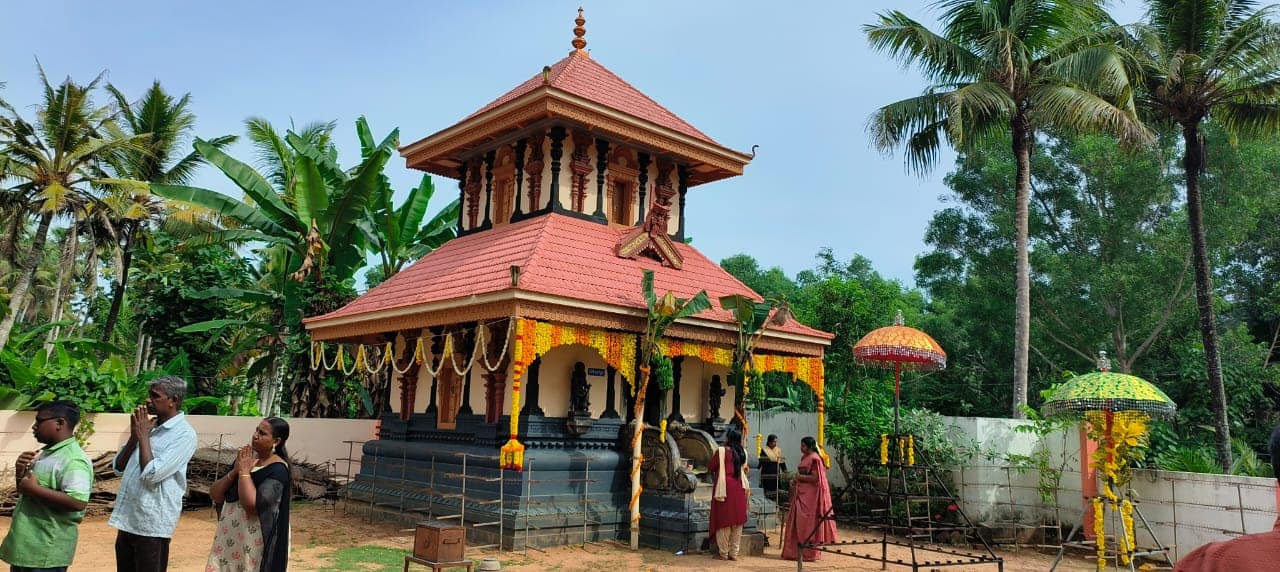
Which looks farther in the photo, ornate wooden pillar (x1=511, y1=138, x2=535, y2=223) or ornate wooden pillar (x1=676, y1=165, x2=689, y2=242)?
ornate wooden pillar (x1=676, y1=165, x2=689, y2=242)

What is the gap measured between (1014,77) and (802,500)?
35.5 ft

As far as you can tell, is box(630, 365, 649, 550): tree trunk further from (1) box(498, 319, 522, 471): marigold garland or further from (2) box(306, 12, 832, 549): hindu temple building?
(1) box(498, 319, 522, 471): marigold garland

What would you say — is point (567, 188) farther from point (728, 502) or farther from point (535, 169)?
point (728, 502)

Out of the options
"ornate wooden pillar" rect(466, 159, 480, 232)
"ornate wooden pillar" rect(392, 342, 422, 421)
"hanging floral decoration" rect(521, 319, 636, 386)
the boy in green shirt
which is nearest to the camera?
the boy in green shirt

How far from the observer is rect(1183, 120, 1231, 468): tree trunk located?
50.7 feet

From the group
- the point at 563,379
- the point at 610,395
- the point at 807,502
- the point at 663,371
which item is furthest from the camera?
the point at 610,395

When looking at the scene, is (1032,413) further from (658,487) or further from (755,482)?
(658,487)

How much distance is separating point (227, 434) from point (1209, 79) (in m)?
19.1

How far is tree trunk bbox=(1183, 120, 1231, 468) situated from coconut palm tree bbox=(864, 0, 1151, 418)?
2.86 ft

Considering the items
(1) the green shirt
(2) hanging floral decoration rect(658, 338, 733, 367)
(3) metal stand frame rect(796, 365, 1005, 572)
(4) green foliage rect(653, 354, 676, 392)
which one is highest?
(2) hanging floral decoration rect(658, 338, 733, 367)

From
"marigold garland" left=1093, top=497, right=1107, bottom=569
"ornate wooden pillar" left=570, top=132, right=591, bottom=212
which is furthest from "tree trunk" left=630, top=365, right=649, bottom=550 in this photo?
"marigold garland" left=1093, top=497, right=1107, bottom=569

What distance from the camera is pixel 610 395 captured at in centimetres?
1305

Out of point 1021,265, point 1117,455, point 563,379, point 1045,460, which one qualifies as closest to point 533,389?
point 563,379

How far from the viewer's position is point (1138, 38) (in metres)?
17.3
